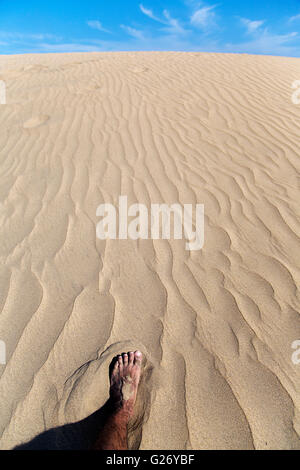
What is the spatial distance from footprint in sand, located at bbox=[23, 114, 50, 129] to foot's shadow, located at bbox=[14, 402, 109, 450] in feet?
13.6

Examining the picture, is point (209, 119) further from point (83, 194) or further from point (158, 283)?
point (158, 283)

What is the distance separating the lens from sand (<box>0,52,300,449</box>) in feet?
4.36

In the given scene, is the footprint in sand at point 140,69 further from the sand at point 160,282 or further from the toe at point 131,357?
the toe at point 131,357

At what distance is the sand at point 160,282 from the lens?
1.33m

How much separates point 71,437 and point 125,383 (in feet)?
1.07

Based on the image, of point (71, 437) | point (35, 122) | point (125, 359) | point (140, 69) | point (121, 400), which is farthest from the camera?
point (140, 69)

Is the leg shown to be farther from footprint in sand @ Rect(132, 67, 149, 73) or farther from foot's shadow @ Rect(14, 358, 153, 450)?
footprint in sand @ Rect(132, 67, 149, 73)

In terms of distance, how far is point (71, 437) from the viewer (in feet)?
4.12

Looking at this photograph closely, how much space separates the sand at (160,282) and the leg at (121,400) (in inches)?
2.2

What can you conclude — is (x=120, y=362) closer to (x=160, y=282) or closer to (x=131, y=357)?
(x=131, y=357)

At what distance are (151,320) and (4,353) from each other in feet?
2.84

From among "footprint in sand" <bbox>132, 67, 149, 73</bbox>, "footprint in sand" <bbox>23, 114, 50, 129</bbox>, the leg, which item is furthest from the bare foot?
"footprint in sand" <bbox>132, 67, 149, 73</bbox>

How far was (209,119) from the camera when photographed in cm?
418

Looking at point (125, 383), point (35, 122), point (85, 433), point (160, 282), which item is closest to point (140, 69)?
point (35, 122)
